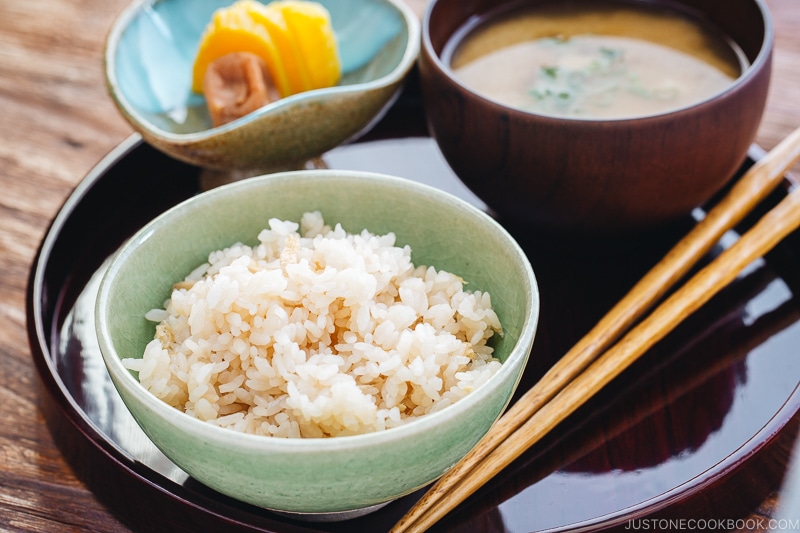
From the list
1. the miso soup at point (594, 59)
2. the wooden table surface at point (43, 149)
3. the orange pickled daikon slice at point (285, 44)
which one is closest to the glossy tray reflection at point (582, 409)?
the wooden table surface at point (43, 149)

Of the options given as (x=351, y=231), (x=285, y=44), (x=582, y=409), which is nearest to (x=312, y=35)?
(x=285, y=44)

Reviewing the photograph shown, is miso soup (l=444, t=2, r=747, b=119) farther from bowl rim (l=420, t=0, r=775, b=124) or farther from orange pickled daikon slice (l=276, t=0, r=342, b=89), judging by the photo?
orange pickled daikon slice (l=276, t=0, r=342, b=89)

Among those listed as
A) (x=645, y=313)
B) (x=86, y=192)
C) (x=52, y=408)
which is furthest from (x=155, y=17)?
(x=645, y=313)

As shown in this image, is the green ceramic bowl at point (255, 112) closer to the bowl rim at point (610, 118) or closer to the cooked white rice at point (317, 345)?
the bowl rim at point (610, 118)

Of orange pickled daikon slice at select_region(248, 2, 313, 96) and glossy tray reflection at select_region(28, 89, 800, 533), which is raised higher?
orange pickled daikon slice at select_region(248, 2, 313, 96)

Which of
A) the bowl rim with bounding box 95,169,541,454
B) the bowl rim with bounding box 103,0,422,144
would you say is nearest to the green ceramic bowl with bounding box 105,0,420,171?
the bowl rim with bounding box 103,0,422,144

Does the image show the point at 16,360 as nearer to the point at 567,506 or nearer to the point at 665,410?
the point at 567,506

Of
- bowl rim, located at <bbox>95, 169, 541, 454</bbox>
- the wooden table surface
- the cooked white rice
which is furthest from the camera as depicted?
the wooden table surface
